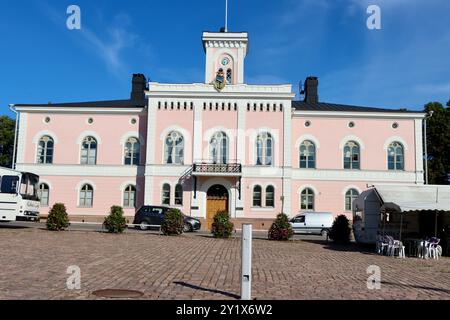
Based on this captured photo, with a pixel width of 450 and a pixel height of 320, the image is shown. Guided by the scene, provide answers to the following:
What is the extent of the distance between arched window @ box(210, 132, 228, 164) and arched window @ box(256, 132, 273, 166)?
7.75 ft

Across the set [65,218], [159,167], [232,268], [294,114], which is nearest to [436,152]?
[294,114]

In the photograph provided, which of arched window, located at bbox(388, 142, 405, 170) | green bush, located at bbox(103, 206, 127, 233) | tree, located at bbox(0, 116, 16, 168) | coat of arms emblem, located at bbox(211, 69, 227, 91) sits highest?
coat of arms emblem, located at bbox(211, 69, 227, 91)

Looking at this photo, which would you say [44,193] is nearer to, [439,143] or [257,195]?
[257,195]

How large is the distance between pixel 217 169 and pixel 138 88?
44.0 feet

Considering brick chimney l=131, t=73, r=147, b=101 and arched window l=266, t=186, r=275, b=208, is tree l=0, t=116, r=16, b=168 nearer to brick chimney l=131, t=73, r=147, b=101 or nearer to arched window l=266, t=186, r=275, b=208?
brick chimney l=131, t=73, r=147, b=101

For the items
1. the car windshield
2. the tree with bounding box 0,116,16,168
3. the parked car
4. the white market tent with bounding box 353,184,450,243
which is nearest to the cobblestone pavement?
the white market tent with bounding box 353,184,450,243

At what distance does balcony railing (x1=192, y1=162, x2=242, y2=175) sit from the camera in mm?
33688

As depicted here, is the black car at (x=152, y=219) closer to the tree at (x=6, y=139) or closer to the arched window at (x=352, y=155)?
the arched window at (x=352, y=155)

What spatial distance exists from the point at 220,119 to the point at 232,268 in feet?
79.4

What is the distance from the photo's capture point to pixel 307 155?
36.1 meters

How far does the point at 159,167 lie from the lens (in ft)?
115

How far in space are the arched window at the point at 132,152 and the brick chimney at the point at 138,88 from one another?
6722 mm

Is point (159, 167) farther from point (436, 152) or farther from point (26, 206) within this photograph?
point (436, 152)

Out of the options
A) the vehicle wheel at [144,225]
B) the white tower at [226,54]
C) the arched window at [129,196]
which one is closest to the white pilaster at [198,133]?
the white tower at [226,54]
